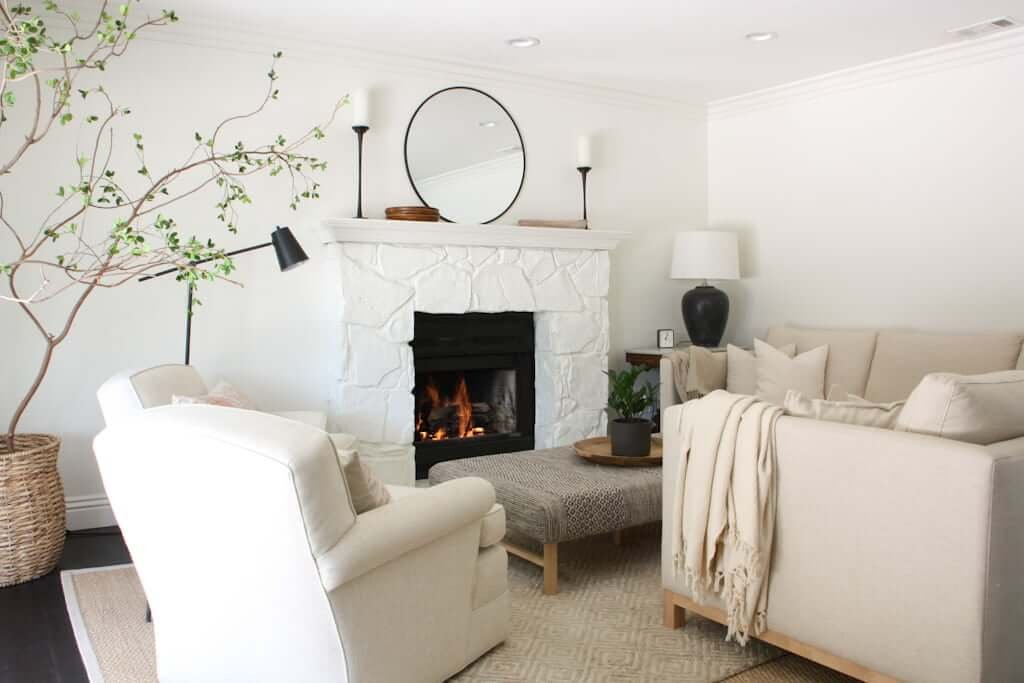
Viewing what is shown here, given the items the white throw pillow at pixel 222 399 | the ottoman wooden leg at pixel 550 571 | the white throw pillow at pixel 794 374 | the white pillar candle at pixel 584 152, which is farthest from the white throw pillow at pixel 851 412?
the white pillar candle at pixel 584 152

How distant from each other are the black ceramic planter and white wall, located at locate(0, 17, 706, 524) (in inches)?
68.7

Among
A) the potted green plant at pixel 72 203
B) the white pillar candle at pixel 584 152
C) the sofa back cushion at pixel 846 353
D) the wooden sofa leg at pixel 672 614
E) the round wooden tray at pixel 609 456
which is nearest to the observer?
the wooden sofa leg at pixel 672 614

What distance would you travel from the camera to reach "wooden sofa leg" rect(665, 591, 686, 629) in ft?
9.13

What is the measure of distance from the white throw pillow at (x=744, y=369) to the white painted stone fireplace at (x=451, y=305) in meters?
0.75

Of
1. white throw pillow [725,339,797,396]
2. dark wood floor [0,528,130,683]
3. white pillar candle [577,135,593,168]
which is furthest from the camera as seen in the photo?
white pillar candle [577,135,593,168]

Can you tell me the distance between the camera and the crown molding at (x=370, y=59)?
4.09 meters

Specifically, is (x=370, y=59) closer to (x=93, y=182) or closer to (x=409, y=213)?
(x=409, y=213)

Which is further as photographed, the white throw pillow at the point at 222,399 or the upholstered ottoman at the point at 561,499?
the upholstered ottoman at the point at 561,499

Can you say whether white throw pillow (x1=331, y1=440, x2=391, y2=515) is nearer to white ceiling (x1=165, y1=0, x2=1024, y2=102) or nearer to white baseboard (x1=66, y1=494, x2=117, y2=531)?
white baseboard (x1=66, y1=494, x2=117, y2=531)

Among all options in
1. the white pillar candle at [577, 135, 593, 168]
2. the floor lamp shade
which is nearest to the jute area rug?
the floor lamp shade

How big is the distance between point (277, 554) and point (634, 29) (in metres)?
3.23

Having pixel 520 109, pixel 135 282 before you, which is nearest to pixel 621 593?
pixel 135 282

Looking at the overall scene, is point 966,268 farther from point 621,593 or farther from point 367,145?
point 367,145

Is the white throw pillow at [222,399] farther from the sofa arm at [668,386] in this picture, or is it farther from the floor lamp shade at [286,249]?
the sofa arm at [668,386]
